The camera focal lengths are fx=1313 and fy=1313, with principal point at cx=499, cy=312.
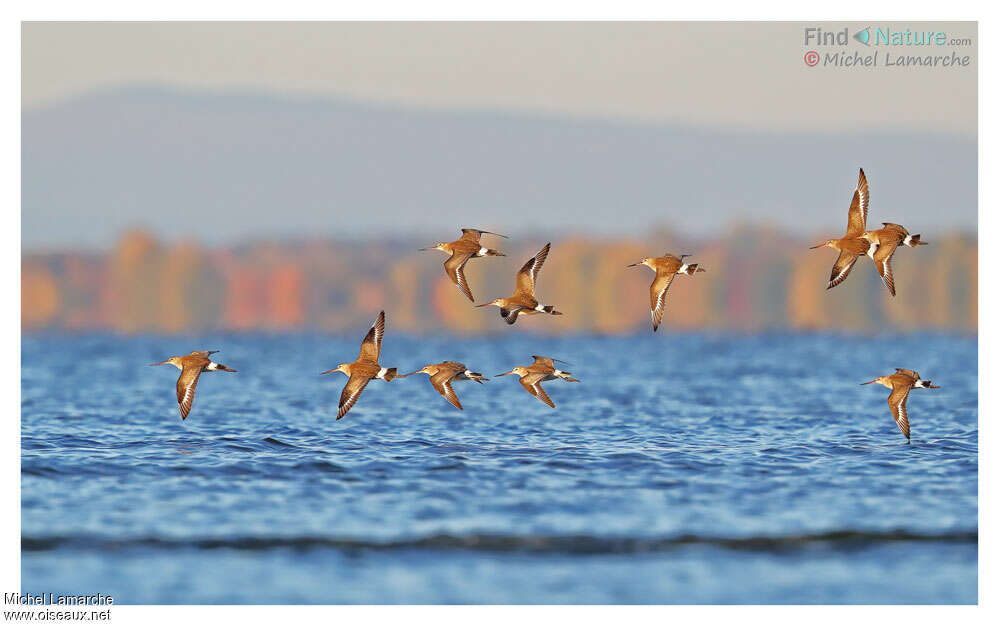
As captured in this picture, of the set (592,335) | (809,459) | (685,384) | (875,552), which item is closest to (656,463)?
(809,459)

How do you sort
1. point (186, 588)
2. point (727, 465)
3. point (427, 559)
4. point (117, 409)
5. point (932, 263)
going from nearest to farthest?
point (186, 588), point (427, 559), point (727, 465), point (117, 409), point (932, 263)

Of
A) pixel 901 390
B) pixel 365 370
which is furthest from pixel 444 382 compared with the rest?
pixel 901 390

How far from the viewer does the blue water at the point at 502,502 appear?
13.6 meters

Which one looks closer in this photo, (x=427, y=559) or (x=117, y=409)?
(x=427, y=559)

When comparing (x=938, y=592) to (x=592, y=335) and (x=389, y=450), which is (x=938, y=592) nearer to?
(x=389, y=450)

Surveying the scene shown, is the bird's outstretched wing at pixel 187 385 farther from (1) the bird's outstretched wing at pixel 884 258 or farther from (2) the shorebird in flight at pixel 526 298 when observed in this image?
(1) the bird's outstretched wing at pixel 884 258

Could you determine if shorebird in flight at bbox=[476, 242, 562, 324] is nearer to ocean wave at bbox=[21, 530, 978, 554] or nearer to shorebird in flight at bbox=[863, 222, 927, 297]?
ocean wave at bbox=[21, 530, 978, 554]

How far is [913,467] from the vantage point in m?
19.4

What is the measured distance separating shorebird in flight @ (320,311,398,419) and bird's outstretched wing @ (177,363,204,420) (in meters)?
1.94

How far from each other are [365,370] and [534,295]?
2.54m

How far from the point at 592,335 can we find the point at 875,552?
7658 centimetres

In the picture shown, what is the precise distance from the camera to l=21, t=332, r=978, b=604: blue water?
13.6 metres

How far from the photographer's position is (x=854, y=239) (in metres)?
17.3

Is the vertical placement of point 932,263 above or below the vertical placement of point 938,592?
above
